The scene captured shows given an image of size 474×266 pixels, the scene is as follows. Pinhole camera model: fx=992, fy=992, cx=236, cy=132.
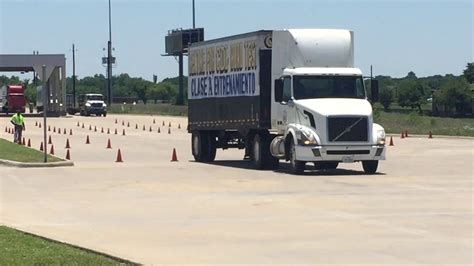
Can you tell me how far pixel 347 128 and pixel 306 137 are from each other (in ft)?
3.50

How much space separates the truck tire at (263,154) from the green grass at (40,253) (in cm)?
1491

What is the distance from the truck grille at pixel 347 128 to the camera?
25047 mm

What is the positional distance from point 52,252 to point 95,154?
2551cm

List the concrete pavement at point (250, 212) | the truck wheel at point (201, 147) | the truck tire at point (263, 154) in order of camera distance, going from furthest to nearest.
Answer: the truck wheel at point (201, 147), the truck tire at point (263, 154), the concrete pavement at point (250, 212)

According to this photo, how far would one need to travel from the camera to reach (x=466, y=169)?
2703 cm

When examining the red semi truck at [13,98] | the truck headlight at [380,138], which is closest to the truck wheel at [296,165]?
the truck headlight at [380,138]

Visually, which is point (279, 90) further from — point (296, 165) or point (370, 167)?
point (370, 167)

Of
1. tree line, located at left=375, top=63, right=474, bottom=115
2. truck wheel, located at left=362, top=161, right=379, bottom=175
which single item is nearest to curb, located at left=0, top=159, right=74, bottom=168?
truck wheel, located at left=362, top=161, right=379, bottom=175

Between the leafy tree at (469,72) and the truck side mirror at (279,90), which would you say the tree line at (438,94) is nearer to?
the leafy tree at (469,72)

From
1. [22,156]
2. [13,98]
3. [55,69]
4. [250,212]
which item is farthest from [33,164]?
[13,98]

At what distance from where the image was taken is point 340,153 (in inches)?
989

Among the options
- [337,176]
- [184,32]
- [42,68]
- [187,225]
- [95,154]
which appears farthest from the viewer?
[184,32]

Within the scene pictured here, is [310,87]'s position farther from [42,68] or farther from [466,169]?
[42,68]

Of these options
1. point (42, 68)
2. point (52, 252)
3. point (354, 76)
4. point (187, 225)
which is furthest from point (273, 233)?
point (42, 68)
